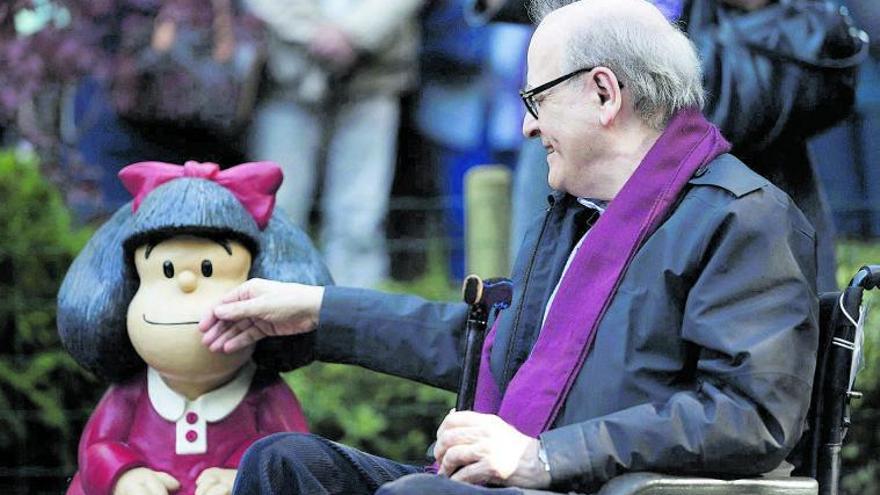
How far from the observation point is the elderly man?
2.72m


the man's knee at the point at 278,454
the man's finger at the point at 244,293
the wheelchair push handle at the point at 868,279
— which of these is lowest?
the man's knee at the point at 278,454

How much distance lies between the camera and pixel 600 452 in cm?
271

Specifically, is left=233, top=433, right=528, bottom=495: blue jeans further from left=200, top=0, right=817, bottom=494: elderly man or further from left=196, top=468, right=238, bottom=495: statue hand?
left=196, top=468, right=238, bottom=495: statue hand

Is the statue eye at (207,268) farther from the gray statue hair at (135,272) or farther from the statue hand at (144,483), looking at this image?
the statue hand at (144,483)

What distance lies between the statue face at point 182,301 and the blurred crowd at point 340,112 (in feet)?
10.3

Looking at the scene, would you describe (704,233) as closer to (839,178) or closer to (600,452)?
(600,452)

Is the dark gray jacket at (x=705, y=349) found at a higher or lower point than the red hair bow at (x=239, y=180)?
lower

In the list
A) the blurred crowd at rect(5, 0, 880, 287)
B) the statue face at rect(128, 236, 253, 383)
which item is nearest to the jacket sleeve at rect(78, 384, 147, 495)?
the statue face at rect(128, 236, 253, 383)

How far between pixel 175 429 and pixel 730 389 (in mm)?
1517

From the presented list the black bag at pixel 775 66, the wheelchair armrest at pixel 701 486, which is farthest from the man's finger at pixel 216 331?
the black bag at pixel 775 66

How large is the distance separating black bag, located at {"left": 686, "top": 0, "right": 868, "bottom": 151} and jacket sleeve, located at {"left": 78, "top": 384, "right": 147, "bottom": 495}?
1.80 m

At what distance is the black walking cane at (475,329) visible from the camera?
313 cm

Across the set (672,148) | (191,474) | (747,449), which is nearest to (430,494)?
(747,449)

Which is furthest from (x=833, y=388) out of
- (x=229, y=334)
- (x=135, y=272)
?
(x=135, y=272)
